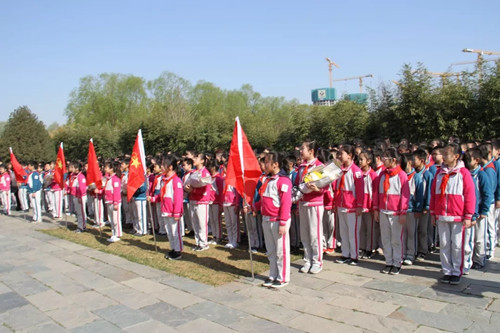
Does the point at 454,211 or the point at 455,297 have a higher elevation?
the point at 454,211

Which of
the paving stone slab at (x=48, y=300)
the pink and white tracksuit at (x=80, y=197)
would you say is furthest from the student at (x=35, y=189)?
the paving stone slab at (x=48, y=300)

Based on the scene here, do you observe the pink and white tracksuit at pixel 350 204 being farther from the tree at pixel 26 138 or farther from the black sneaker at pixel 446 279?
the tree at pixel 26 138

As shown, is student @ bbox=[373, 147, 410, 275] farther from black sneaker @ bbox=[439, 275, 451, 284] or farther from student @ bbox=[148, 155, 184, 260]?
student @ bbox=[148, 155, 184, 260]

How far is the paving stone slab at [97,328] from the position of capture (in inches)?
199

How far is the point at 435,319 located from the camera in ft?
15.8

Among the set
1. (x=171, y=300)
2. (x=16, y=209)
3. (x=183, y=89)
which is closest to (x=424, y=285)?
(x=171, y=300)

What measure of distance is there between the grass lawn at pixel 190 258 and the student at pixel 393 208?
6.20 ft

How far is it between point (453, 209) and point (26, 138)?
114ft

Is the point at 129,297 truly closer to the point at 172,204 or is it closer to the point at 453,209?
the point at 172,204

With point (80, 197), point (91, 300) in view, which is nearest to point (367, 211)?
point (91, 300)

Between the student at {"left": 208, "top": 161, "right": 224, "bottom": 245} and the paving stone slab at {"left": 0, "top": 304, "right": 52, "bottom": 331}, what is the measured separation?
4247 mm

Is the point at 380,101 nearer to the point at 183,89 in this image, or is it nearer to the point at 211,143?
the point at 211,143

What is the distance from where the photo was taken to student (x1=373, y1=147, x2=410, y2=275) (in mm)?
6547

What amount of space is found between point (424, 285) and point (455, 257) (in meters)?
0.60
